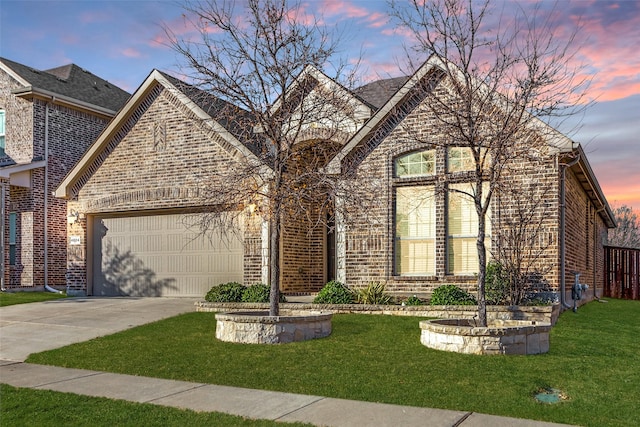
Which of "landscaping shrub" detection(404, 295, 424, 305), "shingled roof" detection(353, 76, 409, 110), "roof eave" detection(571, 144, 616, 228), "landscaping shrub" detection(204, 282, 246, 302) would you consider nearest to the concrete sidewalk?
"landscaping shrub" detection(204, 282, 246, 302)

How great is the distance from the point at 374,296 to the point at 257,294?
2.82 meters

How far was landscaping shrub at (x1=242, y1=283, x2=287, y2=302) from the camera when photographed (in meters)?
15.0

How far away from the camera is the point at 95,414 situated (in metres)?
6.89

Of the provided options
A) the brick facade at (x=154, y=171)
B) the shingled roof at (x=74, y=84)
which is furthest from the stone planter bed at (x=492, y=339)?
the shingled roof at (x=74, y=84)

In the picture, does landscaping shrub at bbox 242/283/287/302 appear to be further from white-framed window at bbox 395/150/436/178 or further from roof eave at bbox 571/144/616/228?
roof eave at bbox 571/144/616/228

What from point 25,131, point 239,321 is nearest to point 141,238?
point 25,131

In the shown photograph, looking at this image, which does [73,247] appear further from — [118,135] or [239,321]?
[239,321]

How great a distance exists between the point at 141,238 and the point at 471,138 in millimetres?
12223

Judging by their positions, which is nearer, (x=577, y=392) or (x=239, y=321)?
(x=577, y=392)

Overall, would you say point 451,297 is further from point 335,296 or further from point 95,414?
point 95,414

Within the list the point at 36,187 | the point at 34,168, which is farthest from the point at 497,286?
the point at 34,168

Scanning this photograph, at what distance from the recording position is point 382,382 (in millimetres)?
8102

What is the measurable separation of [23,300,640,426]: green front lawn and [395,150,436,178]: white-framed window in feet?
13.8

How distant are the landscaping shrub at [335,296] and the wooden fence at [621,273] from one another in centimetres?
1808
